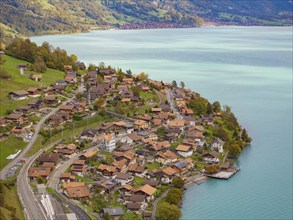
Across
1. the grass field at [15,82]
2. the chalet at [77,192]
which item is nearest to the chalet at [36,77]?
the grass field at [15,82]

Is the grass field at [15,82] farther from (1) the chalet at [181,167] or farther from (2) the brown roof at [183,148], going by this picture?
(1) the chalet at [181,167]

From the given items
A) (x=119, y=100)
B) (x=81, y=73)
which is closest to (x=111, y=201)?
(x=119, y=100)

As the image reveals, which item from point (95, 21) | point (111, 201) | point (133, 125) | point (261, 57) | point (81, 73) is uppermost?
point (95, 21)

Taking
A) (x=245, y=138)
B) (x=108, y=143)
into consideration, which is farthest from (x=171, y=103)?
(x=108, y=143)

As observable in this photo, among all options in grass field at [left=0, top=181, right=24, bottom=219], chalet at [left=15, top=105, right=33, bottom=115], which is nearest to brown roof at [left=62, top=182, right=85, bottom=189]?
grass field at [left=0, top=181, right=24, bottom=219]

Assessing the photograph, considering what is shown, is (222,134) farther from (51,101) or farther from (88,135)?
(51,101)

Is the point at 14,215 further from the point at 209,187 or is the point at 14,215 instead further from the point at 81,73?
the point at 81,73

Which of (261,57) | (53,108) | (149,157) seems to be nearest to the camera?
(149,157)
